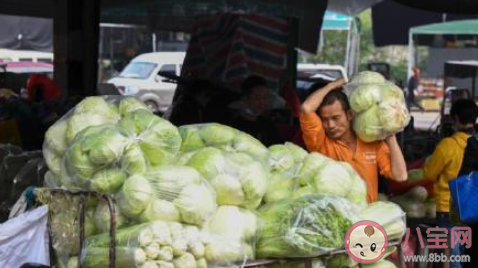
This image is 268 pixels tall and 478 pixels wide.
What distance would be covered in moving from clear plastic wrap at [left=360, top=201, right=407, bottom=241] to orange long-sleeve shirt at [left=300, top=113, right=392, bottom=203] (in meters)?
0.64

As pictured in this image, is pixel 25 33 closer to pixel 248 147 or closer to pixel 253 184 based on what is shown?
pixel 248 147

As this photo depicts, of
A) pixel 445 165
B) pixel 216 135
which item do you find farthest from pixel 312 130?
pixel 445 165

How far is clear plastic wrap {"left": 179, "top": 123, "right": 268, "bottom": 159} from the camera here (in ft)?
11.8

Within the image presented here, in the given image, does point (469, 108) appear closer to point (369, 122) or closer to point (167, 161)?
point (369, 122)

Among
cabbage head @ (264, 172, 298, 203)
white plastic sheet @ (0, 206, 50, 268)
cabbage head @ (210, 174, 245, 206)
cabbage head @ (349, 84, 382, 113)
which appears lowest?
white plastic sheet @ (0, 206, 50, 268)

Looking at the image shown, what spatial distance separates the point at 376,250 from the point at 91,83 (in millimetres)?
6520

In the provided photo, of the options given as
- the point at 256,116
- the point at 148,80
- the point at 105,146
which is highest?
the point at 105,146

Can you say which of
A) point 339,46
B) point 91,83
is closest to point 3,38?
point 91,83

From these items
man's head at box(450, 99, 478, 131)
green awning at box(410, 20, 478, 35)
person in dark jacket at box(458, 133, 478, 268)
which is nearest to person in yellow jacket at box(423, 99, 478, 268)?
man's head at box(450, 99, 478, 131)

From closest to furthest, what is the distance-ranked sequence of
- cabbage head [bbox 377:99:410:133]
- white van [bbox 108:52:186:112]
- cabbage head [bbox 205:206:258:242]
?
1. cabbage head [bbox 205:206:258:242]
2. cabbage head [bbox 377:99:410:133]
3. white van [bbox 108:52:186:112]

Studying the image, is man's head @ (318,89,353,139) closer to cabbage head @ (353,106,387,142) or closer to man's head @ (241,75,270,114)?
cabbage head @ (353,106,387,142)

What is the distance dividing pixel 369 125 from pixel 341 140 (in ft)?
0.83

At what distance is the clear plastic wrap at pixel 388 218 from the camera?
3536 mm

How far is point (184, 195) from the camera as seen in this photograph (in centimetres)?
308
